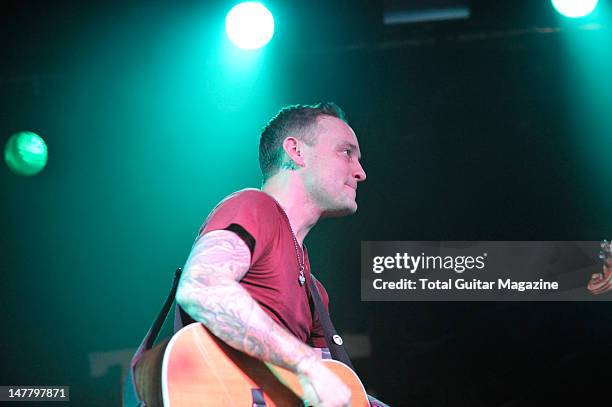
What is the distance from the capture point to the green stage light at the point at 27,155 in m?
4.33

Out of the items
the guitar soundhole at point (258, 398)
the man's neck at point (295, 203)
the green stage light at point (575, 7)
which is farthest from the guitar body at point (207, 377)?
the green stage light at point (575, 7)

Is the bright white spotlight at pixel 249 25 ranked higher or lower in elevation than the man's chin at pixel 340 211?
higher

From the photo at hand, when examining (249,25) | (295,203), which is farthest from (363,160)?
(295,203)

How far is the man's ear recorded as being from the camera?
103 inches

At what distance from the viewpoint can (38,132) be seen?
4383 millimetres

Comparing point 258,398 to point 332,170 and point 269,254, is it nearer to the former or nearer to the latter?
point 269,254

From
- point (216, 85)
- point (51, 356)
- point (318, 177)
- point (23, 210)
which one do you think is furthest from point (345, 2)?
point (51, 356)

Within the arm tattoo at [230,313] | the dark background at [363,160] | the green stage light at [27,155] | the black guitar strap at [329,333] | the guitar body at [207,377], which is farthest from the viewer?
the green stage light at [27,155]

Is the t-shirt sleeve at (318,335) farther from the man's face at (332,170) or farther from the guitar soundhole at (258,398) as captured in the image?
the guitar soundhole at (258,398)

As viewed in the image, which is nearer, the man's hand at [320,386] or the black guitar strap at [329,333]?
the man's hand at [320,386]

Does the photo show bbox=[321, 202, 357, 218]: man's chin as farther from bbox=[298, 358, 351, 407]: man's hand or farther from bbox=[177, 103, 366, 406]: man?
bbox=[298, 358, 351, 407]: man's hand

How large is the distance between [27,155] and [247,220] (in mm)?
2763

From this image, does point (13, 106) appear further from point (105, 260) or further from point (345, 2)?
point (345, 2)

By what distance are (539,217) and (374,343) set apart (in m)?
1.19
